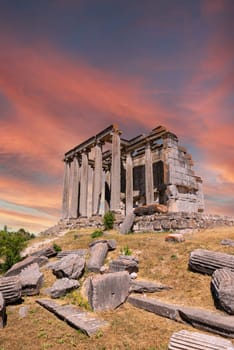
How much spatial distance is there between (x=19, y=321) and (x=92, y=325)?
262 centimetres

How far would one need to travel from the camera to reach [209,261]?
916 centimetres

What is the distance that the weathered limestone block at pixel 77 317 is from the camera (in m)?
6.17

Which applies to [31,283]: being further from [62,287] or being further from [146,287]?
[146,287]

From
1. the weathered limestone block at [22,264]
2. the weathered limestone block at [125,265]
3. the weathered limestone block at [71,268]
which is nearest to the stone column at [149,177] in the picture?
the weathered limestone block at [22,264]

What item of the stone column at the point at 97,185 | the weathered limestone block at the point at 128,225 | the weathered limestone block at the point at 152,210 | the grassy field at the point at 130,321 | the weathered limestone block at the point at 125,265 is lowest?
the grassy field at the point at 130,321

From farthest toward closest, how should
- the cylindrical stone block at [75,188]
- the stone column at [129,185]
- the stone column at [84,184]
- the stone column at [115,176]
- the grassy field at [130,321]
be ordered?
the cylindrical stone block at [75,188], the stone column at [84,184], the stone column at [129,185], the stone column at [115,176], the grassy field at [130,321]

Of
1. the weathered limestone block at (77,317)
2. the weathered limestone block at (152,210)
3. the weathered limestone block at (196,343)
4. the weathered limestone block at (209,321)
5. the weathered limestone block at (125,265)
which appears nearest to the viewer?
the weathered limestone block at (196,343)

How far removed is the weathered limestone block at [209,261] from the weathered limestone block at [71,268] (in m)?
4.95

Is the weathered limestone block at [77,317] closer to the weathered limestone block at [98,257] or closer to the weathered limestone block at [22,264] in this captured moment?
the weathered limestone block at [98,257]

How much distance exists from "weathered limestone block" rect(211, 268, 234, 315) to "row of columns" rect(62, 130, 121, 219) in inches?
916

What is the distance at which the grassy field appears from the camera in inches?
220

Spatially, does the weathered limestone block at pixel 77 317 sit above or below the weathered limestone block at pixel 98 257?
below

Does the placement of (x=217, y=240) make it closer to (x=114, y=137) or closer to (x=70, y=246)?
(x=70, y=246)

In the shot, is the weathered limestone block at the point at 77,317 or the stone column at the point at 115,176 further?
the stone column at the point at 115,176
